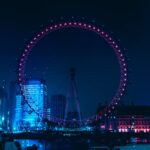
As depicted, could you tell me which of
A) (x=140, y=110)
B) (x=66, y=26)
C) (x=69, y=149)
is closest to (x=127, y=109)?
(x=140, y=110)

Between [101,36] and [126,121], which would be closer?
[101,36]

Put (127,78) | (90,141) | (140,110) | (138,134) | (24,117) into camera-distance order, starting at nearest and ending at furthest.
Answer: (127,78) < (138,134) < (90,141) < (140,110) < (24,117)

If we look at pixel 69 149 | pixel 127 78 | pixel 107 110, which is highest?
pixel 127 78

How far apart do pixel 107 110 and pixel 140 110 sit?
2165 inches

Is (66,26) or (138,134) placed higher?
(66,26)

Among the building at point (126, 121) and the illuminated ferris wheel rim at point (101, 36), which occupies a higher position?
the illuminated ferris wheel rim at point (101, 36)

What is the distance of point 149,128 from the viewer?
8575 cm

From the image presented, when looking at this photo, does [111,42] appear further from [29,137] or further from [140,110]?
[140,110]

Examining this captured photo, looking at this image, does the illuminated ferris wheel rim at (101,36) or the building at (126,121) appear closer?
the illuminated ferris wheel rim at (101,36)

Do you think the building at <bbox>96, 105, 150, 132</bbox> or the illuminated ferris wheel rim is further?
the building at <bbox>96, 105, 150, 132</bbox>

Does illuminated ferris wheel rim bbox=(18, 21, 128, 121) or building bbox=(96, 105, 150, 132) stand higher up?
illuminated ferris wheel rim bbox=(18, 21, 128, 121)

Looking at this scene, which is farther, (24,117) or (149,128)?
(24,117)

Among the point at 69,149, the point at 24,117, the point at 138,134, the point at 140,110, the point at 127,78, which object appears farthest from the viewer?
the point at 24,117

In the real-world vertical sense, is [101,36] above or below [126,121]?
above
